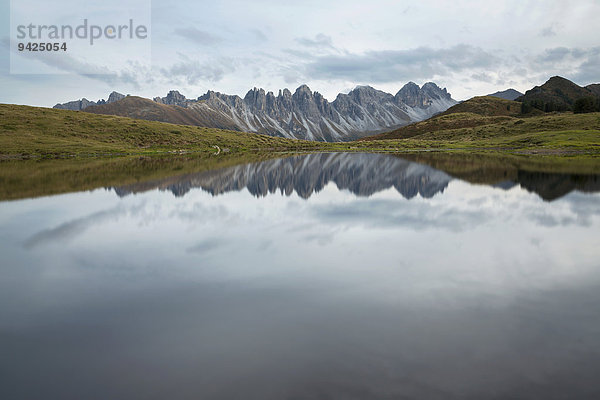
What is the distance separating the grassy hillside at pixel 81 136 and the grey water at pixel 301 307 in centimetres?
11553

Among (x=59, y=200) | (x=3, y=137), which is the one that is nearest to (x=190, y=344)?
(x=59, y=200)

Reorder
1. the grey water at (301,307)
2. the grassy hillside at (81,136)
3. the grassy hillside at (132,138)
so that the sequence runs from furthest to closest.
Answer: the grassy hillside at (81,136) < the grassy hillside at (132,138) < the grey water at (301,307)

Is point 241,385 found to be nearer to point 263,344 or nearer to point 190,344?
point 263,344

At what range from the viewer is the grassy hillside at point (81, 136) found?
123944 mm

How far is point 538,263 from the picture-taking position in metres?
15.4

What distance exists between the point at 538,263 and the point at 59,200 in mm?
36833

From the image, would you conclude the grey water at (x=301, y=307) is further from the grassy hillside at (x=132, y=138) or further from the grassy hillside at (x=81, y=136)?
the grassy hillside at (x=81, y=136)

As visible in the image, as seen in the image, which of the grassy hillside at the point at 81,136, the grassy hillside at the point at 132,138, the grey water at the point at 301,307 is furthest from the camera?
the grassy hillside at the point at 81,136

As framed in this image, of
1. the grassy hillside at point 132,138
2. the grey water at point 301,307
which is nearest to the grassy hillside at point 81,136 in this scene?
the grassy hillside at point 132,138

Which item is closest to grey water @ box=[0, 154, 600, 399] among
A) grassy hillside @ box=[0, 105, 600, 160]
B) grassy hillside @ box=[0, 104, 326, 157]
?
grassy hillside @ box=[0, 105, 600, 160]

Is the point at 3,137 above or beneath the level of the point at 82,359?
above

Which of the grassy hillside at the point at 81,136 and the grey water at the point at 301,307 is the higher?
the grassy hillside at the point at 81,136

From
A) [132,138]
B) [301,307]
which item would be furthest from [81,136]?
[301,307]

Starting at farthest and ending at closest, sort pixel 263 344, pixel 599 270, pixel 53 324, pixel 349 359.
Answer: pixel 599 270 < pixel 53 324 < pixel 263 344 < pixel 349 359
